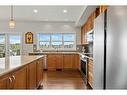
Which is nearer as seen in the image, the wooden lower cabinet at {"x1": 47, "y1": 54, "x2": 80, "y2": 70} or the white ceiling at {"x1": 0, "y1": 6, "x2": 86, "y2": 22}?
the white ceiling at {"x1": 0, "y1": 6, "x2": 86, "y2": 22}

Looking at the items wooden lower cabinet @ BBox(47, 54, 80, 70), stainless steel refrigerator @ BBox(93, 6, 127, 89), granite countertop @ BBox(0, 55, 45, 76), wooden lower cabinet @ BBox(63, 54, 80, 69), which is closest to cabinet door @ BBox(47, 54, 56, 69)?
wooden lower cabinet @ BBox(47, 54, 80, 70)

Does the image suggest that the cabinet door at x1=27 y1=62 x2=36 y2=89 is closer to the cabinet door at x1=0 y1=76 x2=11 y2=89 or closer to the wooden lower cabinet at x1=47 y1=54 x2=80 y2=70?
the cabinet door at x1=0 y1=76 x2=11 y2=89

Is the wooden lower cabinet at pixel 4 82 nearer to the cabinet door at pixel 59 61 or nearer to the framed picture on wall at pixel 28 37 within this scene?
the cabinet door at pixel 59 61

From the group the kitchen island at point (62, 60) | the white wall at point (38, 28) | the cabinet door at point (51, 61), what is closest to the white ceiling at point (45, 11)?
the white wall at point (38, 28)

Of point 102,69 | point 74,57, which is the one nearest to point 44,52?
point 74,57

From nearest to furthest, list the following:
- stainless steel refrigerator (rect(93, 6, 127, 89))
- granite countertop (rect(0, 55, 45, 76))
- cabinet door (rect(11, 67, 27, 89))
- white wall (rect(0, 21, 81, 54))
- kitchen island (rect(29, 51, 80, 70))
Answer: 1. stainless steel refrigerator (rect(93, 6, 127, 89))
2. granite countertop (rect(0, 55, 45, 76))
3. cabinet door (rect(11, 67, 27, 89))
4. kitchen island (rect(29, 51, 80, 70))
5. white wall (rect(0, 21, 81, 54))

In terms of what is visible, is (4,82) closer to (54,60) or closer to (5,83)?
(5,83)

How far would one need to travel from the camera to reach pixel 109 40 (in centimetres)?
238

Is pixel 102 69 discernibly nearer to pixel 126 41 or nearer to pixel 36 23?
pixel 126 41

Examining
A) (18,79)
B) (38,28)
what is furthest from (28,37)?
(18,79)

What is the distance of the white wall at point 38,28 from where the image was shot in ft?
34.2

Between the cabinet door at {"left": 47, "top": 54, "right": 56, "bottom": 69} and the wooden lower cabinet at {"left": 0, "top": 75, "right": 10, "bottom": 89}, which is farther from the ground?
the wooden lower cabinet at {"left": 0, "top": 75, "right": 10, "bottom": 89}

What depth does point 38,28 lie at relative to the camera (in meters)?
10.5

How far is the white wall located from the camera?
10.4 m
